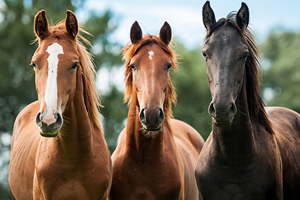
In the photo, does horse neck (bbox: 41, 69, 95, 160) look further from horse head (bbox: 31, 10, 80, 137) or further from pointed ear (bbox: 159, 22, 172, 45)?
pointed ear (bbox: 159, 22, 172, 45)

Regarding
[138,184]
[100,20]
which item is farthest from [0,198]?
[138,184]

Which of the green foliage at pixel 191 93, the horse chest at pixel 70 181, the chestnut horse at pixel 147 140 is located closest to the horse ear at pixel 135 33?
the chestnut horse at pixel 147 140

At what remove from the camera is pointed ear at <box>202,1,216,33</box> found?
12.1ft

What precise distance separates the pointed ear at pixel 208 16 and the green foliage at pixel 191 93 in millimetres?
18485

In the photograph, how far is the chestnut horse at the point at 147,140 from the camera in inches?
154

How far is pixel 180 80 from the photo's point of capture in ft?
84.8

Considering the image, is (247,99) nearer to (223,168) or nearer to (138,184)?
(223,168)

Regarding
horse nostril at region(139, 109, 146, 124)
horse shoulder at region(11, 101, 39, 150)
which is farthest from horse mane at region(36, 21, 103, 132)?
horse shoulder at region(11, 101, 39, 150)

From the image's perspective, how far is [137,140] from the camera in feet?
13.8

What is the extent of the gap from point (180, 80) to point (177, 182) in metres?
22.0

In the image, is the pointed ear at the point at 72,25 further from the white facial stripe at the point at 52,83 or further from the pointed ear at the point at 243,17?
the pointed ear at the point at 243,17

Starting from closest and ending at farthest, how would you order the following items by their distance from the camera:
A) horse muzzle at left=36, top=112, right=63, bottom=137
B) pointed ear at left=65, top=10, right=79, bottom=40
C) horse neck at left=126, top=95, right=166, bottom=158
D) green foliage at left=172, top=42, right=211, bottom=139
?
horse muzzle at left=36, top=112, right=63, bottom=137 → pointed ear at left=65, top=10, right=79, bottom=40 → horse neck at left=126, top=95, right=166, bottom=158 → green foliage at left=172, top=42, right=211, bottom=139

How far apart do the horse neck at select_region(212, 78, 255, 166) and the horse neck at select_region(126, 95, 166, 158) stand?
982mm

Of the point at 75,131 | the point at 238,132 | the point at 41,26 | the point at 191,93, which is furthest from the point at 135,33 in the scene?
the point at 191,93
